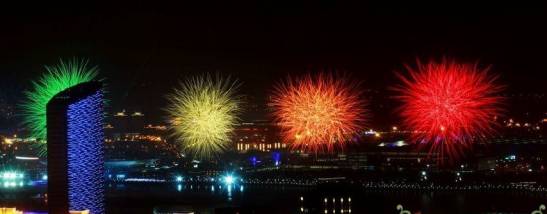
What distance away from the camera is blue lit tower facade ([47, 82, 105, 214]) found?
18.0 metres

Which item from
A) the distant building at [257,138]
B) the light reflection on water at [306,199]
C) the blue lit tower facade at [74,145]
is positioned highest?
the distant building at [257,138]

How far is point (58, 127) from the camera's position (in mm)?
17922

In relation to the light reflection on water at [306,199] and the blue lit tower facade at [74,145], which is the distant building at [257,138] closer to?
the light reflection on water at [306,199]

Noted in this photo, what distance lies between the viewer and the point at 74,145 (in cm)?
1841

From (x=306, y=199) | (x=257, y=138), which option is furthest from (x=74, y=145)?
(x=257, y=138)

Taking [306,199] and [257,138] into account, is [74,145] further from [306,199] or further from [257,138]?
[257,138]

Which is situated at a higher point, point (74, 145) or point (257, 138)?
point (257, 138)

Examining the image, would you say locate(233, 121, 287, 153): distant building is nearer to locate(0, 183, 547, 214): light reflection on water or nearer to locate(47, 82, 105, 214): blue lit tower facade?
locate(0, 183, 547, 214): light reflection on water

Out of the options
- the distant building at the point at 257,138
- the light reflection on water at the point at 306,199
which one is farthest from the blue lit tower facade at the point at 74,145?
the distant building at the point at 257,138

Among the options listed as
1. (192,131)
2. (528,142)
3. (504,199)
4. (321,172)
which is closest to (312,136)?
(192,131)

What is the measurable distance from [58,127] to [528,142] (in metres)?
51.8

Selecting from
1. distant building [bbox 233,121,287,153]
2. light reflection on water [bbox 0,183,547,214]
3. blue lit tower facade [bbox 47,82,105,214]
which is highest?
distant building [bbox 233,121,287,153]

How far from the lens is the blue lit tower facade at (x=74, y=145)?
707 inches

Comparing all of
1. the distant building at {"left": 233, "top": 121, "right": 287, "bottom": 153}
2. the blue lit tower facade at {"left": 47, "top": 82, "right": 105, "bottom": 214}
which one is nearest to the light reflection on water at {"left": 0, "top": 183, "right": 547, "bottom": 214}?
the blue lit tower facade at {"left": 47, "top": 82, "right": 105, "bottom": 214}
